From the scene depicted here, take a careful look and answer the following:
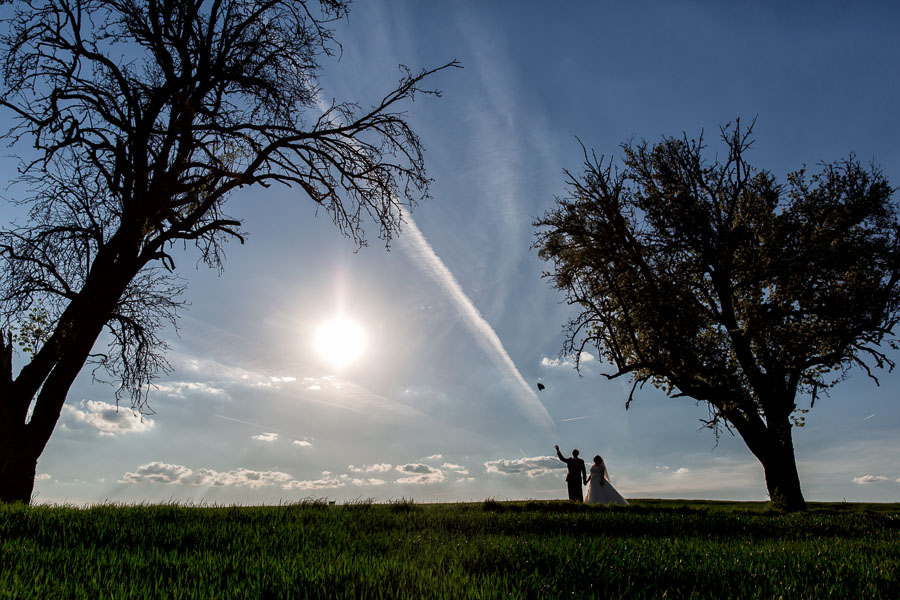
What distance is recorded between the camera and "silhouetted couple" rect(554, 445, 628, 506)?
1938 centimetres

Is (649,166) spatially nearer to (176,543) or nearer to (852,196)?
(852,196)

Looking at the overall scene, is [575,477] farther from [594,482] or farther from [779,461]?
[779,461]

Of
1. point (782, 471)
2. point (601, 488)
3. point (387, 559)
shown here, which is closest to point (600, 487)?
point (601, 488)

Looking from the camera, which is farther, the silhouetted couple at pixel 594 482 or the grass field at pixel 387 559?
the silhouetted couple at pixel 594 482

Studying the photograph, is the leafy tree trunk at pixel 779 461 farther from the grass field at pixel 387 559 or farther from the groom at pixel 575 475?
the grass field at pixel 387 559

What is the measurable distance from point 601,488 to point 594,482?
311mm

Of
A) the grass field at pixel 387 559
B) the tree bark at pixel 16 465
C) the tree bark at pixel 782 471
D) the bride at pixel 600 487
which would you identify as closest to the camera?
the grass field at pixel 387 559

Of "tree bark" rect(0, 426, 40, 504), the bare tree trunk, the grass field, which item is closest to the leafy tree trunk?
the grass field

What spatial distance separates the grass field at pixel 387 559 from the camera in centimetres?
455

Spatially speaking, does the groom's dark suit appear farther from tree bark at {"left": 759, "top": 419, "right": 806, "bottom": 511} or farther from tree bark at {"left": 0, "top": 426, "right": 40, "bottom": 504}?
tree bark at {"left": 0, "top": 426, "right": 40, "bottom": 504}

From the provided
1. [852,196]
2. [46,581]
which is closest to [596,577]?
[46,581]

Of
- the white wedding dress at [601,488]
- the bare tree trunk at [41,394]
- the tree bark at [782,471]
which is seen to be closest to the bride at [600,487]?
the white wedding dress at [601,488]

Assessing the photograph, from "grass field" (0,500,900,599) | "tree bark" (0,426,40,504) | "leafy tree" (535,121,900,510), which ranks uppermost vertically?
"leafy tree" (535,121,900,510)

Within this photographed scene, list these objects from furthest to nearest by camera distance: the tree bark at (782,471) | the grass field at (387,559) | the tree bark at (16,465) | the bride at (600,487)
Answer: the tree bark at (782,471)
the bride at (600,487)
the tree bark at (16,465)
the grass field at (387,559)
